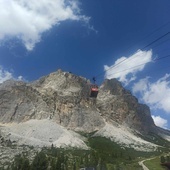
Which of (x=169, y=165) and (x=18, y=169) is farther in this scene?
(x=18, y=169)

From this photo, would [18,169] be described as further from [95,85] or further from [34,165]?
[95,85]

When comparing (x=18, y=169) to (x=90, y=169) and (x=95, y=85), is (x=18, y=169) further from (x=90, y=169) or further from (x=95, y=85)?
(x=95, y=85)

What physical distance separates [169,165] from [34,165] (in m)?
155

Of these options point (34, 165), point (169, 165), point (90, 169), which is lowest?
point (169, 165)

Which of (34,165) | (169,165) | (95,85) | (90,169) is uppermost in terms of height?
(34,165)

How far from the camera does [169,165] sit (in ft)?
128

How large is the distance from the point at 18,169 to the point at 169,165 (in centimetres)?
15983

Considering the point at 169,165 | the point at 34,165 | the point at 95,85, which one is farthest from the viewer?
the point at 34,165

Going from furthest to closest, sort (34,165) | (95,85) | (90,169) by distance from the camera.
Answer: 1. (34,165)
2. (90,169)
3. (95,85)

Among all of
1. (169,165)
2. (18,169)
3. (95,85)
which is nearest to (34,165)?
(18,169)

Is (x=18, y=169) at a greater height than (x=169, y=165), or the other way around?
(x=18, y=169)

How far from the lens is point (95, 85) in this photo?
6569 cm

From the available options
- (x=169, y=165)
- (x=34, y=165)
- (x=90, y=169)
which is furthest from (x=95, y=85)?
(x=34, y=165)

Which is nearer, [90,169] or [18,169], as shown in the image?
[90,169]
